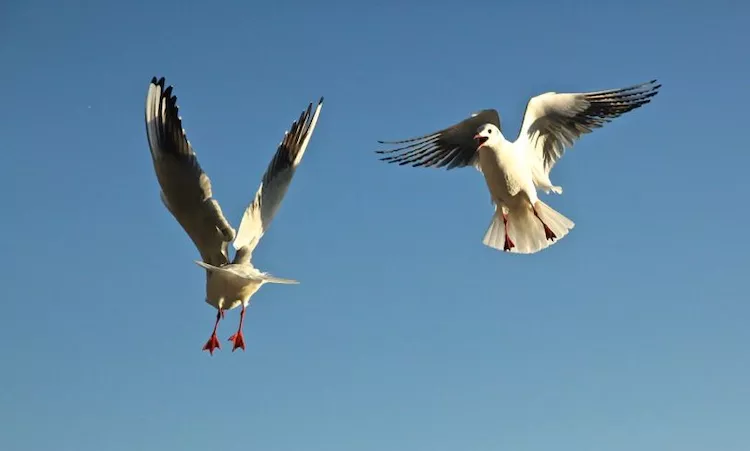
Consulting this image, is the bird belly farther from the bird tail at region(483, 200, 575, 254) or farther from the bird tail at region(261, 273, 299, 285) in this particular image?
the bird tail at region(483, 200, 575, 254)

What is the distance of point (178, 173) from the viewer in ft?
29.0

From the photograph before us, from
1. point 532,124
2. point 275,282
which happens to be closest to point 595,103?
point 532,124

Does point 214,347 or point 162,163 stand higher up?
point 162,163

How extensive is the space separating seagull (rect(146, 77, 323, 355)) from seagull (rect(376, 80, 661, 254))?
2029 millimetres

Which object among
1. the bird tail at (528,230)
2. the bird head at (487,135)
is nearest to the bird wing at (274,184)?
the bird head at (487,135)

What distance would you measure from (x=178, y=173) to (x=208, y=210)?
0.42 m

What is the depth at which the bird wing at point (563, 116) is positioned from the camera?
9984mm

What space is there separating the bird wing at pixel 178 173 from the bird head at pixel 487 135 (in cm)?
257

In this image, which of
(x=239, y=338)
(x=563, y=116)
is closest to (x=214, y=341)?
(x=239, y=338)

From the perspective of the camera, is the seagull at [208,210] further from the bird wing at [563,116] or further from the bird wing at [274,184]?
the bird wing at [563,116]

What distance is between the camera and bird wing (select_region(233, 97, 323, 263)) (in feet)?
30.5

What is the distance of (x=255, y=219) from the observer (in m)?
9.38

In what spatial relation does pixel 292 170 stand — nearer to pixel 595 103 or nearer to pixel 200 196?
pixel 200 196

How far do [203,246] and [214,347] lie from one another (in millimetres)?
975
